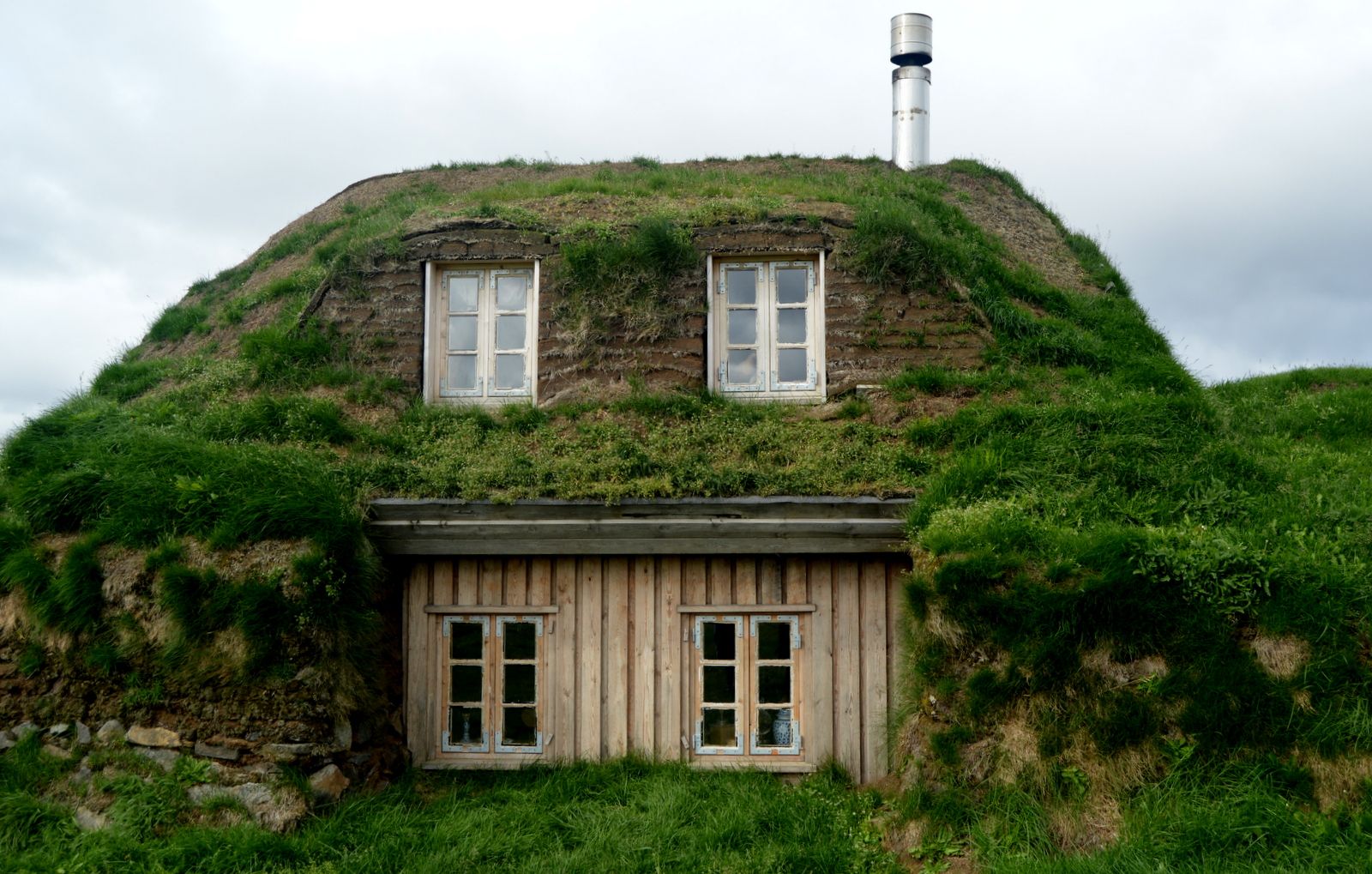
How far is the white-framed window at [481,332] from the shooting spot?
11133 mm

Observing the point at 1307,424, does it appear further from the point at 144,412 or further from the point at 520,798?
the point at 144,412

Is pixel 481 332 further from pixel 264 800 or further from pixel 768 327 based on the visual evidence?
pixel 264 800

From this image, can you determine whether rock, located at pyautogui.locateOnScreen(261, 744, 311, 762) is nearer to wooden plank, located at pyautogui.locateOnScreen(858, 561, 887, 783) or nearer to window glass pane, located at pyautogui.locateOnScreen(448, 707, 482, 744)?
window glass pane, located at pyautogui.locateOnScreen(448, 707, 482, 744)

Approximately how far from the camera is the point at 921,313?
10938mm

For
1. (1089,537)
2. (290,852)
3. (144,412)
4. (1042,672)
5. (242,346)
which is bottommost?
(290,852)

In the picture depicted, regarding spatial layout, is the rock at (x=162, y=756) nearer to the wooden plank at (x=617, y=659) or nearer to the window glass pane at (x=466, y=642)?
the window glass pane at (x=466, y=642)

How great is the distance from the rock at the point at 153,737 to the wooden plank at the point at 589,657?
2.93 m

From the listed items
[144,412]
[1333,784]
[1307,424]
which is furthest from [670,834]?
[1307,424]

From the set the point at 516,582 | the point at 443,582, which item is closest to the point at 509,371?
the point at 443,582

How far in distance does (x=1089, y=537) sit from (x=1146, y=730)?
4.21 ft

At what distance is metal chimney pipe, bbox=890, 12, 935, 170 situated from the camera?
58.4ft

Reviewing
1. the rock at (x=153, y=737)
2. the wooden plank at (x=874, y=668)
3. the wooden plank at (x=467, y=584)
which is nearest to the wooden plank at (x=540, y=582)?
the wooden plank at (x=467, y=584)

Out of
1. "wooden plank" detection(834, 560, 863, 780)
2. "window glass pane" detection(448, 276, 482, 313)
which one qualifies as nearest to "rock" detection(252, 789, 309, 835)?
"wooden plank" detection(834, 560, 863, 780)

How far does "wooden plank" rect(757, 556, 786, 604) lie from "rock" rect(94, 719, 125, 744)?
189 inches
